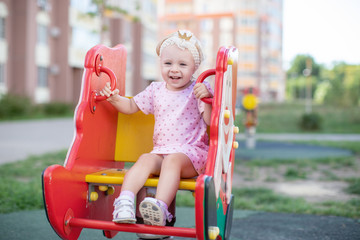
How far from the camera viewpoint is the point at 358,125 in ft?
58.1

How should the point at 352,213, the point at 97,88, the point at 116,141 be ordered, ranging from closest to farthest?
the point at 97,88 → the point at 116,141 → the point at 352,213

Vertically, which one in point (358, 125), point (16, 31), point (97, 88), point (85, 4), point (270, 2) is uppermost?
point (270, 2)

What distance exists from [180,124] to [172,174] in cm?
44

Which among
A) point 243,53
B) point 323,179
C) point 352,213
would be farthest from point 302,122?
point 243,53

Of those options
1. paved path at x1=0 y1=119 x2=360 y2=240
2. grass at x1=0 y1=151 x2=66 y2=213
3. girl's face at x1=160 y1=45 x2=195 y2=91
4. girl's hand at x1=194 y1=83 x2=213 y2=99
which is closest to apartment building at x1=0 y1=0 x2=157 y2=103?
grass at x1=0 y1=151 x2=66 y2=213

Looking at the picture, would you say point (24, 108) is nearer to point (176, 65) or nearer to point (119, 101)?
point (119, 101)

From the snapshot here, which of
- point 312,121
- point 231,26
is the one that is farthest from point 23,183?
point 231,26

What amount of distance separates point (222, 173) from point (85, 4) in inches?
1056

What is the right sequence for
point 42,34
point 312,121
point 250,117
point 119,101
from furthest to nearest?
1. point 42,34
2. point 312,121
3. point 250,117
4. point 119,101

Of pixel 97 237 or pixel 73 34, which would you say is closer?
pixel 97 237

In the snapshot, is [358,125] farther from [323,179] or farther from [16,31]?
[16,31]

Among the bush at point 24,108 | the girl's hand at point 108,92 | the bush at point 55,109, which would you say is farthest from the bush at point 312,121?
the girl's hand at point 108,92

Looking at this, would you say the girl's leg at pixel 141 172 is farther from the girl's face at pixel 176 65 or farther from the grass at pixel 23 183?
the grass at pixel 23 183

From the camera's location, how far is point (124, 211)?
2160 millimetres
